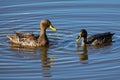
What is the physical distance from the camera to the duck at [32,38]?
17.4m

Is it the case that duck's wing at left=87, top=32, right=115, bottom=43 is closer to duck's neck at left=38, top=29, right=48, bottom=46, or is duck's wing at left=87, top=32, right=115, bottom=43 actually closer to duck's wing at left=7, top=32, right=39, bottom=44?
duck's neck at left=38, top=29, right=48, bottom=46

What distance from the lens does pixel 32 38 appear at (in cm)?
1744

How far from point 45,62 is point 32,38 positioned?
216 centimetres

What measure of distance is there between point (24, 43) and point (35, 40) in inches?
15.9

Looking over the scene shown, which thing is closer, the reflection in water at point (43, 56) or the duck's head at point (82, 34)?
the reflection in water at point (43, 56)

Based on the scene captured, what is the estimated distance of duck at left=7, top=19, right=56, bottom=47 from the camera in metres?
17.4

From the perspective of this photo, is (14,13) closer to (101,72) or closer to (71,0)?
(71,0)

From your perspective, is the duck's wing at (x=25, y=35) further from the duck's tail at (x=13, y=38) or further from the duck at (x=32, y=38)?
the duck's tail at (x=13, y=38)

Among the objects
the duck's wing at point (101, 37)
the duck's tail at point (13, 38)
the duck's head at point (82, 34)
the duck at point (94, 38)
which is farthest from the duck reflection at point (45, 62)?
the duck's wing at point (101, 37)

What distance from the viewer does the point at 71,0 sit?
21.7m

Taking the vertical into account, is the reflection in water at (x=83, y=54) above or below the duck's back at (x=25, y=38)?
below

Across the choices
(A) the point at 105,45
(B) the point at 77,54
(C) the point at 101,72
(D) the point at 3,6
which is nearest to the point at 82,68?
(C) the point at 101,72

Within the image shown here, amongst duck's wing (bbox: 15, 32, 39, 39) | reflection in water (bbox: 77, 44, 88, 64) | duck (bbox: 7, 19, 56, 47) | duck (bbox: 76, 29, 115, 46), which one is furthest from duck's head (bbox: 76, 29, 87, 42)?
duck's wing (bbox: 15, 32, 39, 39)

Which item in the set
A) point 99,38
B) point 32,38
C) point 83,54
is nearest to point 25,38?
point 32,38
